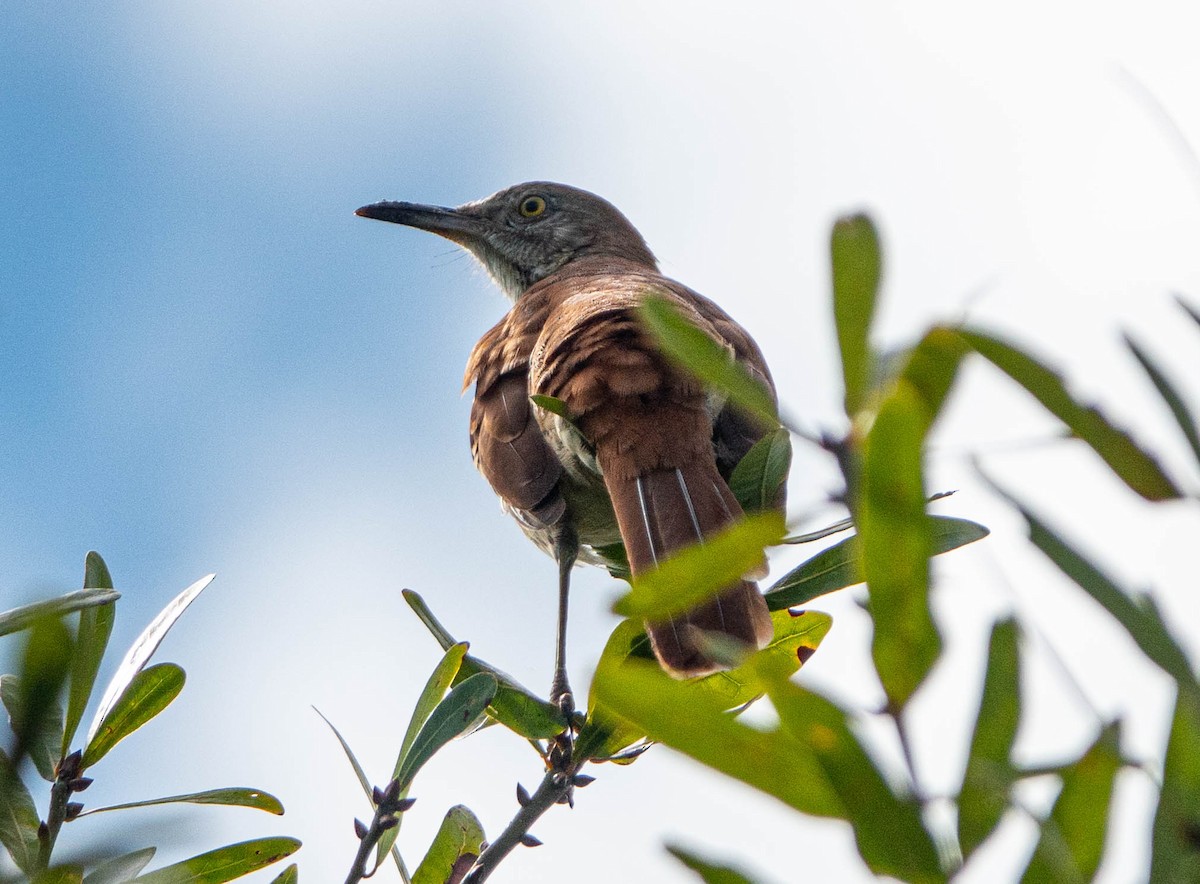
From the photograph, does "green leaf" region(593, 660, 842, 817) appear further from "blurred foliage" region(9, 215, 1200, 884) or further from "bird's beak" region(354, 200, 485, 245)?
"bird's beak" region(354, 200, 485, 245)

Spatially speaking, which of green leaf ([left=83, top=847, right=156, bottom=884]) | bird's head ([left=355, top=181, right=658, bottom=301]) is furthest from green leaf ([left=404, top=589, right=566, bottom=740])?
bird's head ([left=355, top=181, right=658, bottom=301])

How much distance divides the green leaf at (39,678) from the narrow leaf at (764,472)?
Result: 1.43 meters

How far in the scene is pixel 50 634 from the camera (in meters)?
0.64

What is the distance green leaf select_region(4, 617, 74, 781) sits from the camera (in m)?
0.61

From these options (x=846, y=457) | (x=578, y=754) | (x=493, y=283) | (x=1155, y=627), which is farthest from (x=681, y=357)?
(x=493, y=283)

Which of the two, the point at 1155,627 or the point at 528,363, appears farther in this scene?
the point at 528,363

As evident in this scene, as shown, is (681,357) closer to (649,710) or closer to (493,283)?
(649,710)

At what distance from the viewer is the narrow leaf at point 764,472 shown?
2.09 meters

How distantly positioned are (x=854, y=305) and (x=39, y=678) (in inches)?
20.0

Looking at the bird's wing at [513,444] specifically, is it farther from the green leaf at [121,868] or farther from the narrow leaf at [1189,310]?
the narrow leaf at [1189,310]

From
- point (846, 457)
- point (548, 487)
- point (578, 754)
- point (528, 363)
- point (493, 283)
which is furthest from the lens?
point (493, 283)

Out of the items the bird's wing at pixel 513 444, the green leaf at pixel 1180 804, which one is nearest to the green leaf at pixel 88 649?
the green leaf at pixel 1180 804

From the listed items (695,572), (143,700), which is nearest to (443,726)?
(143,700)

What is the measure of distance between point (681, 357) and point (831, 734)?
273 mm
